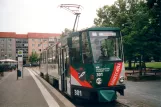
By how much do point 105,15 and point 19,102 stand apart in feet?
109

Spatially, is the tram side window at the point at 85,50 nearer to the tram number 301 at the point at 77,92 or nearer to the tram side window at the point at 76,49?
the tram side window at the point at 76,49

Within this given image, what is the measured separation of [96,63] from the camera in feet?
31.2

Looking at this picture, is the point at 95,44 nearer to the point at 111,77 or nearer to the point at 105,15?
the point at 111,77

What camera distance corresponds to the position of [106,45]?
9969 millimetres

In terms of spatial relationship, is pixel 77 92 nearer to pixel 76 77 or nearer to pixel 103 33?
pixel 76 77

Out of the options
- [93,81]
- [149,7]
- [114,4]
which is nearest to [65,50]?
[93,81]

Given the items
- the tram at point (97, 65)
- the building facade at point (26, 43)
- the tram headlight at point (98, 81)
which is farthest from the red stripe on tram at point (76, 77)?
the building facade at point (26, 43)

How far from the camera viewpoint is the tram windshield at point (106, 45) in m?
9.71

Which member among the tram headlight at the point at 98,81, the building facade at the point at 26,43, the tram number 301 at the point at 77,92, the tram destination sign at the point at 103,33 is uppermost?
the building facade at the point at 26,43

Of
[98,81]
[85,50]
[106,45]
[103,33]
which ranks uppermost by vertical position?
[103,33]

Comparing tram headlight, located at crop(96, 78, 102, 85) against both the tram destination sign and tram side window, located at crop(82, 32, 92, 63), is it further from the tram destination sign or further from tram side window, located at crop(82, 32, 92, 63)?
the tram destination sign

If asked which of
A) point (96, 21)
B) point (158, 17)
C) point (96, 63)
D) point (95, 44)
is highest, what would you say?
point (96, 21)

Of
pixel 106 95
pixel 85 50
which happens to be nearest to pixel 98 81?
pixel 106 95

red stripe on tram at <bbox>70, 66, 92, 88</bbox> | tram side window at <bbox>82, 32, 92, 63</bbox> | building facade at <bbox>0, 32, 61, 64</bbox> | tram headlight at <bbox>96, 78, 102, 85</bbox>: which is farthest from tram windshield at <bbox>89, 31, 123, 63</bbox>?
building facade at <bbox>0, 32, 61, 64</bbox>
